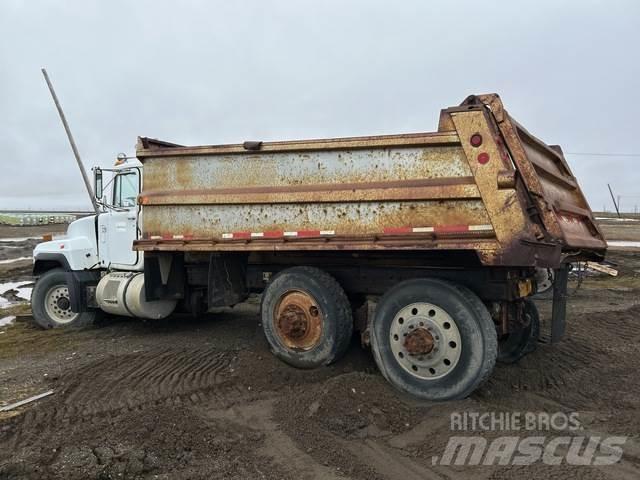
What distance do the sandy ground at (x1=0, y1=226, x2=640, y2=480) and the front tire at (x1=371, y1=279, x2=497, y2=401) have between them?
0.18m

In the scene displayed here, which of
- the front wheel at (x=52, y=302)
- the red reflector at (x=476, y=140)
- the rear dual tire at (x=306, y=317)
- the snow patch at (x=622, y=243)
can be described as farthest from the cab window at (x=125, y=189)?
the snow patch at (x=622, y=243)

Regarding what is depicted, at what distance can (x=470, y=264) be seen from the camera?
4.95 meters

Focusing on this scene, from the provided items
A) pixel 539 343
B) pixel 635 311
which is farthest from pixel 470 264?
pixel 635 311

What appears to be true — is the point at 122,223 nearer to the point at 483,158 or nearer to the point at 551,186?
the point at 483,158

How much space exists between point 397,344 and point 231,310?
5099 millimetres

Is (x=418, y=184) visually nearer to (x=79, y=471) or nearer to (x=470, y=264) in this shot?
(x=470, y=264)

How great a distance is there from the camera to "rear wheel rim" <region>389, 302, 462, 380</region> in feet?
15.5

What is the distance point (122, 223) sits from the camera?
7.86m

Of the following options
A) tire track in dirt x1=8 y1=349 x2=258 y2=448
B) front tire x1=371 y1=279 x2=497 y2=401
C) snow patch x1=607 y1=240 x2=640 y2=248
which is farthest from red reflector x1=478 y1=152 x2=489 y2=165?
snow patch x1=607 y1=240 x2=640 y2=248

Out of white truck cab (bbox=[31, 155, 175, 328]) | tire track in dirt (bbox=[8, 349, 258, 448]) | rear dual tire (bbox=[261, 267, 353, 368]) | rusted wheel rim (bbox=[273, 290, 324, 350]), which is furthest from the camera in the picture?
white truck cab (bbox=[31, 155, 175, 328])

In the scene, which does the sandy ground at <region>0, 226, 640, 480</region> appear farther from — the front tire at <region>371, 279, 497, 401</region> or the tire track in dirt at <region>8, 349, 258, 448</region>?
the front tire at <region>371, 279, 497, 401</region>

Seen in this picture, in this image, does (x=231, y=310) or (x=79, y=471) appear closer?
(x=79, y=471)

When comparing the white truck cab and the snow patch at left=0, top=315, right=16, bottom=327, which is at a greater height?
the white truck cab

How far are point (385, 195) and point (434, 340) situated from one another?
4.63 feet
